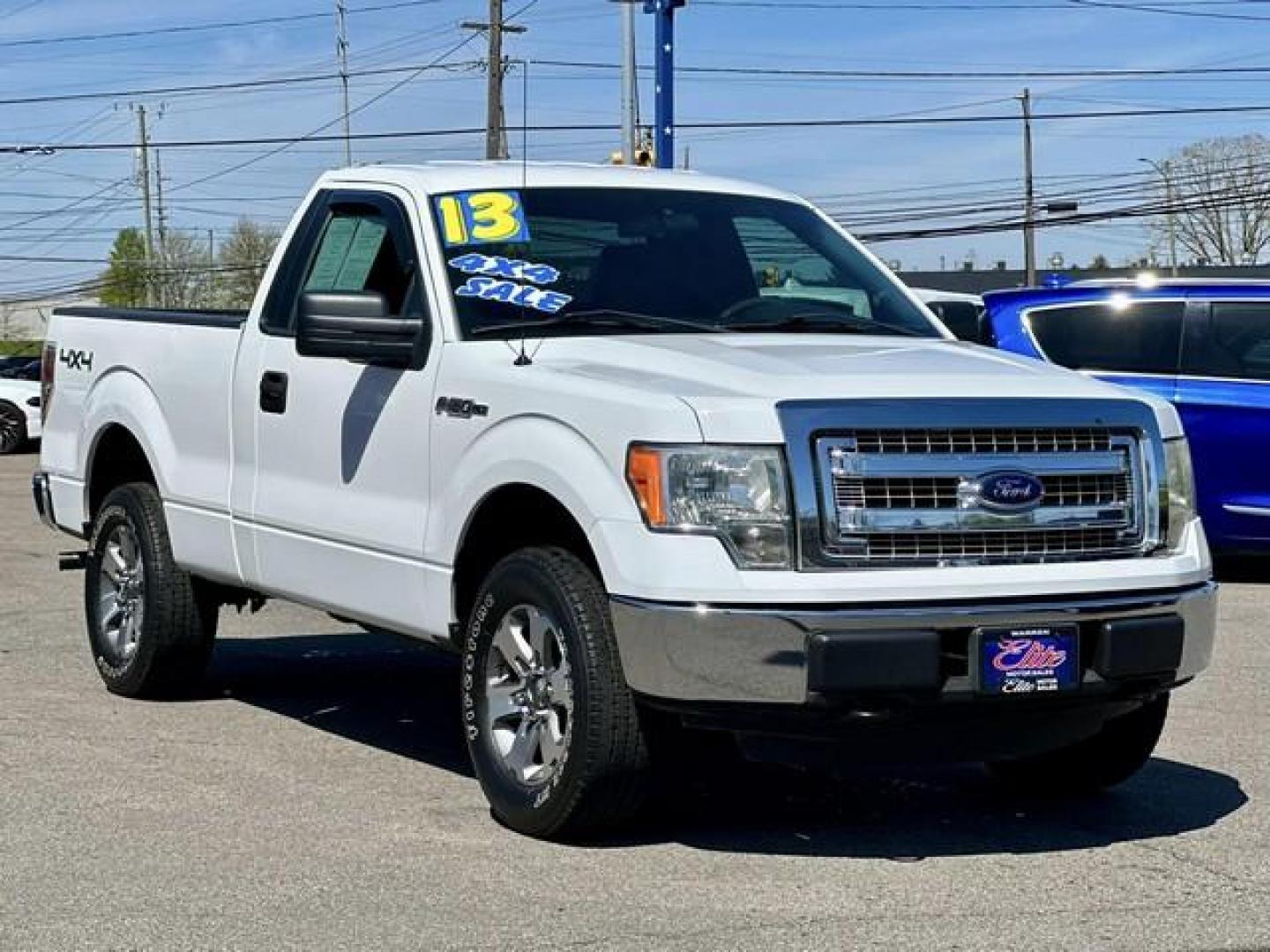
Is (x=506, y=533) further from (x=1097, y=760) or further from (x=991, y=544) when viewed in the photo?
(x=1097, y=760)

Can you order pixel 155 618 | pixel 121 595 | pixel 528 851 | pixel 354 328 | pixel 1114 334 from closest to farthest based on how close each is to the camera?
pixel 528 851, pixel 354 328, pixel 155 618, pixel 121 595, pixel 1114 334

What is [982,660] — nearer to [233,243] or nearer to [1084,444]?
[1084,444]

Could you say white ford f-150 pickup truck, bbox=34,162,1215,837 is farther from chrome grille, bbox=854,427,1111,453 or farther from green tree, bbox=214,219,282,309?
green tree, bbox=214,219,282,309

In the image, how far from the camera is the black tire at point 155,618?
8203 mm

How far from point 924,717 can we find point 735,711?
0.51 meters

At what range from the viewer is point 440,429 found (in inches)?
255

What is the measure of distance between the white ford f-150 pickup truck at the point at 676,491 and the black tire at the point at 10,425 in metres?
22.2

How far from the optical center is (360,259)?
291 inches

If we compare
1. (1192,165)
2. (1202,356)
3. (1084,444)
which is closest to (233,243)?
(1192,165)

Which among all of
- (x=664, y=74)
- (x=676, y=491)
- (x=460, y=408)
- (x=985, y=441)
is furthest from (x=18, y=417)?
(x=985, y=441)

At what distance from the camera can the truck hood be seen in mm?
5594

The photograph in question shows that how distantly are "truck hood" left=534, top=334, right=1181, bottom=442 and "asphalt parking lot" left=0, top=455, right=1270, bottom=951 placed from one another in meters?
1.24

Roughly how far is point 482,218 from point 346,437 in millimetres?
850

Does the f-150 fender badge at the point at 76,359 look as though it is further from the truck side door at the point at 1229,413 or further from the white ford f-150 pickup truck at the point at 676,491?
the truck side door at the point at 1229,413
